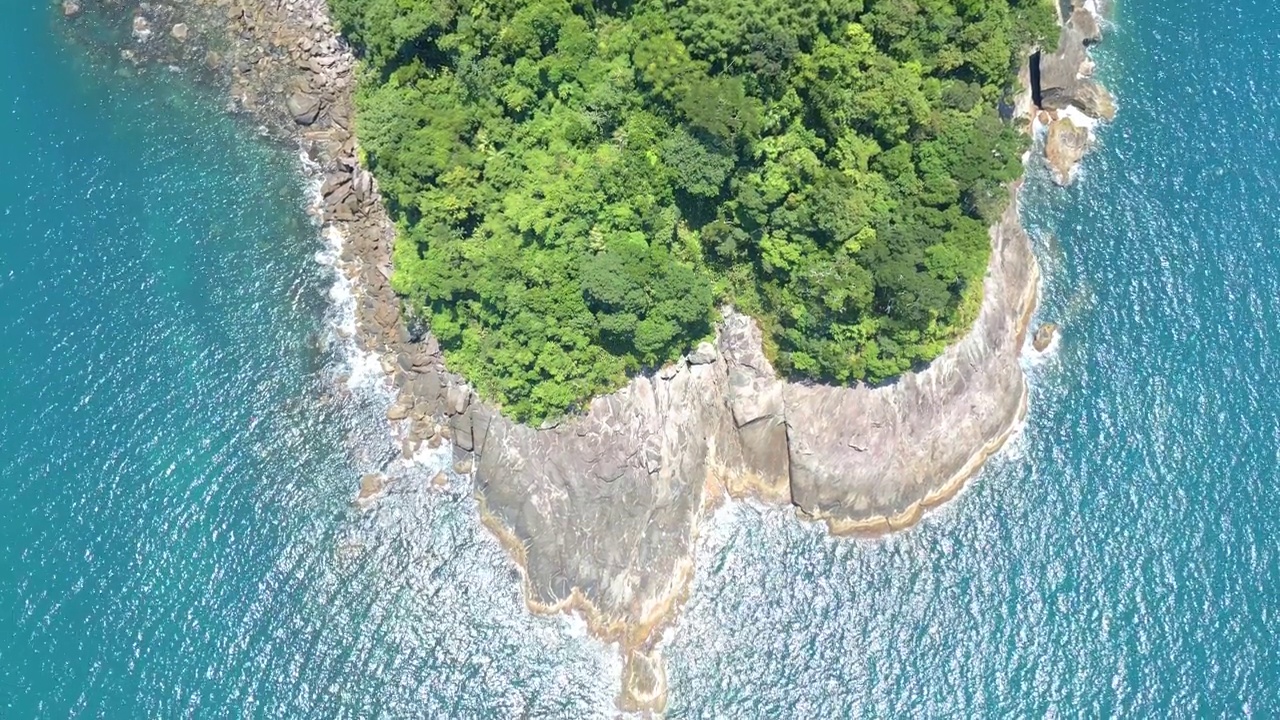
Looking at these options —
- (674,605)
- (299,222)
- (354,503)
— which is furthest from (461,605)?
(299,222)

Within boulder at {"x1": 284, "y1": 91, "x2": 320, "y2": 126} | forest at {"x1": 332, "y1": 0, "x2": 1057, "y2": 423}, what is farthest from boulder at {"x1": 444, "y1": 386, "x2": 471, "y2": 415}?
boulder at {"x1": 284, "y1": 91, "x2": 320, "y2": 126}

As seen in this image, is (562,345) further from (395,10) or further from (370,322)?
(395,10)

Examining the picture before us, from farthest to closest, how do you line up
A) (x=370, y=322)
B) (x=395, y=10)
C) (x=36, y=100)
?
(x=36, y=100) < (x=370, y=322) < (x=395, y=10)

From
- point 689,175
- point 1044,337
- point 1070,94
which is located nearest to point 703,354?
point 689,175

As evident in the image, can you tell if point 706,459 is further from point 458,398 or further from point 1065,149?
point 1065,149

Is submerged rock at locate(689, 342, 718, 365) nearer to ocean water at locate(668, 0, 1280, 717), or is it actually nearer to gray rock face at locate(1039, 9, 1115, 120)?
ocean water at locate(668, 0, 1280, 717)

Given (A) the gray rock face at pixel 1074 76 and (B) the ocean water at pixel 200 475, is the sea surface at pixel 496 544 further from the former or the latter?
(A) the gray rock face at pixel 1074 76
